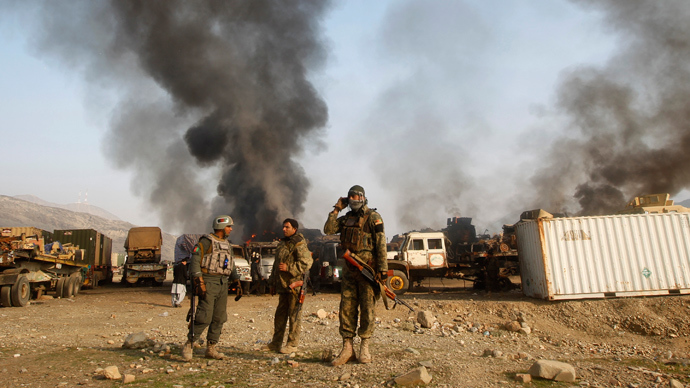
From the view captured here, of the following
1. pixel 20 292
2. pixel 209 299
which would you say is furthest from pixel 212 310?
pixel 20 292

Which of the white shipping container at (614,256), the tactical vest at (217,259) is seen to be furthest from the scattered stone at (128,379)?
the white shipping container at (614,256)

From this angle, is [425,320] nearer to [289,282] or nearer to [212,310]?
[289,282]

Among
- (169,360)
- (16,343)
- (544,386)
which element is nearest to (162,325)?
(16,343)

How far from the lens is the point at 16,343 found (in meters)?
5.46

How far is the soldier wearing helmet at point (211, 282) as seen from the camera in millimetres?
4188

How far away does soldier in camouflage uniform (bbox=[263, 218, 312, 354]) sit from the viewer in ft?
14.9

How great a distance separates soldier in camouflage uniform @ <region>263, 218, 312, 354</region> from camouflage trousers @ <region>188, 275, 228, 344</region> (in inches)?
21.3

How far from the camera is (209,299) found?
4.28m

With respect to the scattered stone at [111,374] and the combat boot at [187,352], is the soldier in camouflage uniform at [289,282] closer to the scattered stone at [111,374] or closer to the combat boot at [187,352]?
the combat boot at [187,352]

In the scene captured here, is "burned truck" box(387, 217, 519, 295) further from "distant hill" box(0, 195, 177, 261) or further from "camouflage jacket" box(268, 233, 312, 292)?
"distant hill" box(0, 195, 177, 261)

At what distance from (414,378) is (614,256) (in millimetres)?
7739

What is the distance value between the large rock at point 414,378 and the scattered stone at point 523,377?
2.74 ft

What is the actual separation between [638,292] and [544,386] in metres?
7.02

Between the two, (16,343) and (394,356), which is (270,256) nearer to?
(16,343)
